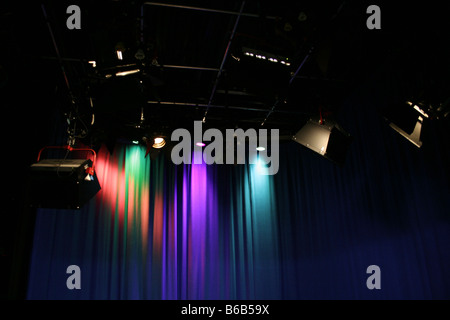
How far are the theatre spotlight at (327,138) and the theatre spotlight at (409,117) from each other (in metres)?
0.62

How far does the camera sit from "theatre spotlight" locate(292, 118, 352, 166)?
3809mm

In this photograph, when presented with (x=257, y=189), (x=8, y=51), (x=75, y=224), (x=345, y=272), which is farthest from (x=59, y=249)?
(x=345, y=272)

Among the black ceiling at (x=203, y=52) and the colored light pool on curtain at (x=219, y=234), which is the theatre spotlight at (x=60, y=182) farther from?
the colored light pool on curtain at (x=219, y=234)

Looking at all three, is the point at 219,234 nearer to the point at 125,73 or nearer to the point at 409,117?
the point at 125,73

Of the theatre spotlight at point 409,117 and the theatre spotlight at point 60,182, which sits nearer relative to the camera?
the theatre spotlight at point 409,117

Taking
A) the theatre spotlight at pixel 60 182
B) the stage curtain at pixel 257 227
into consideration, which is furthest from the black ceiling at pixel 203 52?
the stage curtain at pixel 257 227

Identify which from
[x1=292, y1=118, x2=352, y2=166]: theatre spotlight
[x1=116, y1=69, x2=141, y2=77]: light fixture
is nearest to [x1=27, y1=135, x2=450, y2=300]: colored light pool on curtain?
[x1=292, y1=118, x2=352, y2=166]: theatre spotlight

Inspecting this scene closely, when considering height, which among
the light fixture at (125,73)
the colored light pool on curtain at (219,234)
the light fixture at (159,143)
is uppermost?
the light fixture at (159,143)

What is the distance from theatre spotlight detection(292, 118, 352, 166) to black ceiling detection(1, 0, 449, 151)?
0.71ft

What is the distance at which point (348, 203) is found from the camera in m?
4.99

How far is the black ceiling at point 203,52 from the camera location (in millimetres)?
3004

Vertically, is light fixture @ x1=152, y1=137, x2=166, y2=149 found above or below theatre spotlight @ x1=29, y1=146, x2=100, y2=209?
above

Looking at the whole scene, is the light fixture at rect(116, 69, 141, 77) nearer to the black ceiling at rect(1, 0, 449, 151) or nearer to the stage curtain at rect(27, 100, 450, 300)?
the black ceiling at rect(1, 0, 449, 151)

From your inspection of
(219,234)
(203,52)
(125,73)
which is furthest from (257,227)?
(125,73)
